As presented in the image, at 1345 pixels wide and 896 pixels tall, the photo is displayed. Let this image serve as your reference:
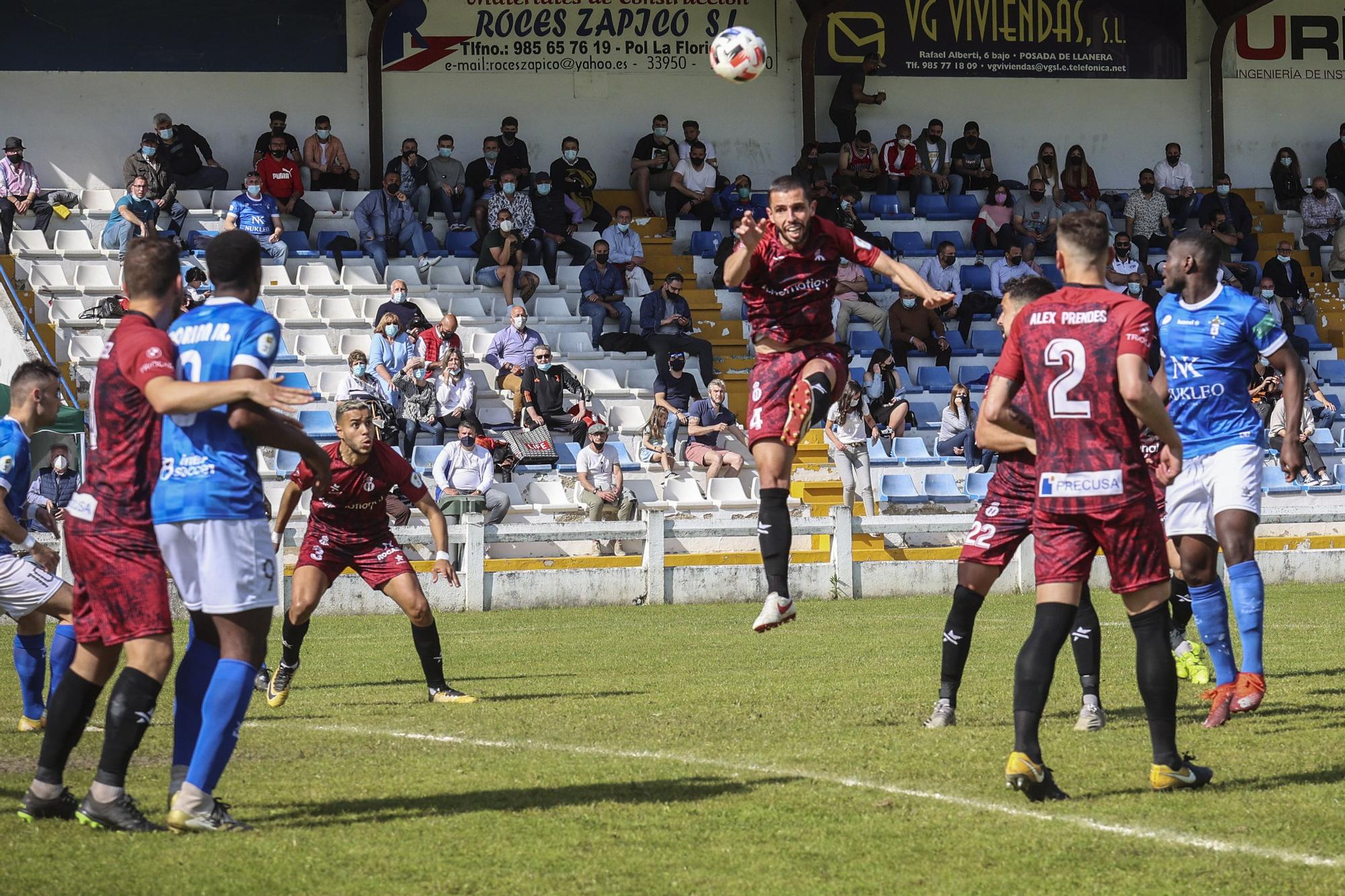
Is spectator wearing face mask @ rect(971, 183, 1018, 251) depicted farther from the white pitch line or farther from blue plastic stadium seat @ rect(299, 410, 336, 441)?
the white pitch line

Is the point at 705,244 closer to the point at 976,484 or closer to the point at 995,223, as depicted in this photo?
the point at 995,223

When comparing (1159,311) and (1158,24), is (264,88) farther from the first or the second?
(1159,311)

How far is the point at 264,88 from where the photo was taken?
86.9 feet

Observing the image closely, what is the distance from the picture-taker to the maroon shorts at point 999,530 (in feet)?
26.9

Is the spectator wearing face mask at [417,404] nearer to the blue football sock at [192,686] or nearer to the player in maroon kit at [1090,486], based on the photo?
the blue football sock at [192,686]

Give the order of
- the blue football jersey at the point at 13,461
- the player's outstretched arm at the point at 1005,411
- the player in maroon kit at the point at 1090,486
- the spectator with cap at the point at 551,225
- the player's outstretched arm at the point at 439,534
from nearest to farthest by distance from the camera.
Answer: the player in maroon kit at the point at 1090,486, the player's outstretched arm at the point at 1005,411, the blue football jersey at the point at 13,461, the player's outstretched arm at the point at 439,534, the spectator with cap at the point at 551,225

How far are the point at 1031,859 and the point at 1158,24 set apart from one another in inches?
1105

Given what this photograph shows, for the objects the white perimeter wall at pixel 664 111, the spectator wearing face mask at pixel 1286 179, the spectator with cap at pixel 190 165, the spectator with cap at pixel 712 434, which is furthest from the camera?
the spectator wearing face mask at pixel 1286 179

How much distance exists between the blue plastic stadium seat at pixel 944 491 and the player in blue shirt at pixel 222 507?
15853mm

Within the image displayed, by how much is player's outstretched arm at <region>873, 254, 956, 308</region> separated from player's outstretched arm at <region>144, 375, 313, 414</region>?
3260 millimetres

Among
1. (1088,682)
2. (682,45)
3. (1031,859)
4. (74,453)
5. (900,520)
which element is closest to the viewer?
(1031,859)

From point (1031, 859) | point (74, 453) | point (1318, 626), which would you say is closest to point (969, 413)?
point (1318, 626)

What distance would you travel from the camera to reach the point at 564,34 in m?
27.8

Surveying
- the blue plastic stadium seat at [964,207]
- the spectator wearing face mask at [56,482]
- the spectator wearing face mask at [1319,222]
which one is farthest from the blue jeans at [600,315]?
the spectator wearing face mask at [1319,222]
